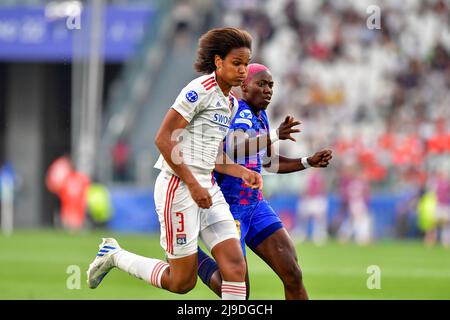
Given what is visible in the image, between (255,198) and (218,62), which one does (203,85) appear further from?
(255,198)

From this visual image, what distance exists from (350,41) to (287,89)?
7.26 feet

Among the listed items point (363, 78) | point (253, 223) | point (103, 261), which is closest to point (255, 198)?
point (253, 223)

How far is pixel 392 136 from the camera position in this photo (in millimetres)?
25312

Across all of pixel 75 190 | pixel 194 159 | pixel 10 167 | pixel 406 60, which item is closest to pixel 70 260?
pixel 194 159

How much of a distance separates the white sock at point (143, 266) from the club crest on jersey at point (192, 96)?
1.48 metres

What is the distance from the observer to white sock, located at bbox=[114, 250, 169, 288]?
8211mm

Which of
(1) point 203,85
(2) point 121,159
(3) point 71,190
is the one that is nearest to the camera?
(1) point 203,85

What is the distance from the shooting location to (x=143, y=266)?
839cm

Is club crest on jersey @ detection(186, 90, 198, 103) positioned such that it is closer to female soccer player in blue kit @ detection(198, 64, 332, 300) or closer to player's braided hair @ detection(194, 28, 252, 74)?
player's braided hair @ detection(194, 28, 252, 74)

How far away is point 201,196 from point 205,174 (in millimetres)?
443

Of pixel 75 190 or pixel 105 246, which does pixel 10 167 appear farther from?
pixel 105 246

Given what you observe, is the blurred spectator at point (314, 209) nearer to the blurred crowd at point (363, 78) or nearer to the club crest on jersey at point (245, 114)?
the blurred crowd at point (363, 78)

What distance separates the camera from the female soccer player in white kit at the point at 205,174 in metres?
7.68

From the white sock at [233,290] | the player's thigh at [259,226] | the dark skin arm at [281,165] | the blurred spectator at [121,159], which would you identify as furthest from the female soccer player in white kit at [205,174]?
the blurred spectator at [121,159]
